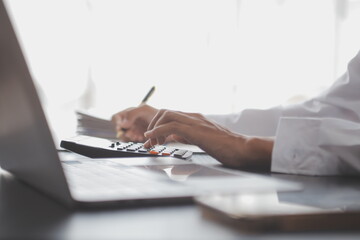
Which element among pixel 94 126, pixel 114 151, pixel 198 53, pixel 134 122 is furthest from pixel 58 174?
pixel 198 53

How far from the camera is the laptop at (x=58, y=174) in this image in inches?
17.1

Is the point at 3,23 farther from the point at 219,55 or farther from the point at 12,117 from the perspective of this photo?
the point at 219,55

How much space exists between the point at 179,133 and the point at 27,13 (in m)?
2.53

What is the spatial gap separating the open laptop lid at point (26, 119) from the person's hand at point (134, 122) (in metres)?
0.83

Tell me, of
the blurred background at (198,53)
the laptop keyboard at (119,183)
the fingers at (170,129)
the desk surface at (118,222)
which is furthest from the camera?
the blurred background at (198,53)

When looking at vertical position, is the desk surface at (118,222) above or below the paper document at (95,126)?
above

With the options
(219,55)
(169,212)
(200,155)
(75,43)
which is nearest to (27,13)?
(75,43)

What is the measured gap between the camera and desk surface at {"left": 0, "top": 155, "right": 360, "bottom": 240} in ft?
1.17

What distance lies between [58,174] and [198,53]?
3190 mm

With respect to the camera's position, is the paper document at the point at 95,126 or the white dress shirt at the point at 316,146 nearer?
the white dress shirt at the point at 316,146

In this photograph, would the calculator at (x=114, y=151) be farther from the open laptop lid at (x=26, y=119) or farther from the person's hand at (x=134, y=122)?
the person's hand at (x=134, y=122)

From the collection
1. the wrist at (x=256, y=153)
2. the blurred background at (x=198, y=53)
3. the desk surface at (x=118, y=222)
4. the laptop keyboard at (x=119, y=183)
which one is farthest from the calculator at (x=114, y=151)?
the blurred background at (x=198, y=53)

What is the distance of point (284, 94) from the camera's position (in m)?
3.63

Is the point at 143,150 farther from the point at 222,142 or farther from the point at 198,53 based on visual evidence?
the point at 198,53
